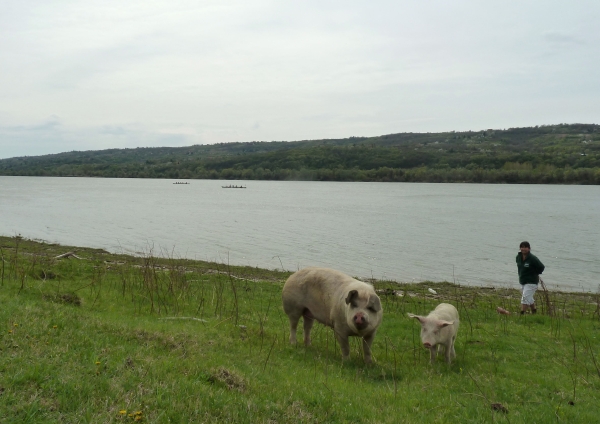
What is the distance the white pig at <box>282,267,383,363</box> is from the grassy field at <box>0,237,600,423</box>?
540mm

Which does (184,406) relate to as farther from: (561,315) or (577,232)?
(577,232)

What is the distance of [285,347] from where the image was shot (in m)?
10.7

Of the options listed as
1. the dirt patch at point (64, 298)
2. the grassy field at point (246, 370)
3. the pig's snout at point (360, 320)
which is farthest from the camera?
the dirt patch at point (64, 298)

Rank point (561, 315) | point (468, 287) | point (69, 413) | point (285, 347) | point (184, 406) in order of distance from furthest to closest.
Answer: point (468, 287), point (561, 315), point (285, 347), point (184, 406), point (69, 413)

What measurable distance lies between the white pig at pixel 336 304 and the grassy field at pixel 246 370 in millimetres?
540

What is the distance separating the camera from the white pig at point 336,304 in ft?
30.8

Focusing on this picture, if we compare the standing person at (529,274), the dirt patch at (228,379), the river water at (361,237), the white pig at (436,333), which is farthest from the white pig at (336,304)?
the river water at (361,237)

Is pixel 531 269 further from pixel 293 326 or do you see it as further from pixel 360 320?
pixel 360 320

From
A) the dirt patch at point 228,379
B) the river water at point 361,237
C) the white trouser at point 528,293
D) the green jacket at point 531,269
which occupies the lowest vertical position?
the river water at point 361,237

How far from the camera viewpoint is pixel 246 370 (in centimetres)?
813

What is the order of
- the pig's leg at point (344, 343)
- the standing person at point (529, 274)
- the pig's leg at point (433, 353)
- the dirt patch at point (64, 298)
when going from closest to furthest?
the pig's leg at point (344, 343)
the pig's leg at point (433, 353)
the dirt patch at point (64, 298)
the standing person at point (529, 274)

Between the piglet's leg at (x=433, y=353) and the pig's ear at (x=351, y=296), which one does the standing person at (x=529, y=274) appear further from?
Result: the pig's ear at (x=351, y=296)

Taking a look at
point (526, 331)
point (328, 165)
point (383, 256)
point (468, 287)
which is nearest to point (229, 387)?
point (526, 331)

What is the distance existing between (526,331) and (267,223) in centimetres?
4650
